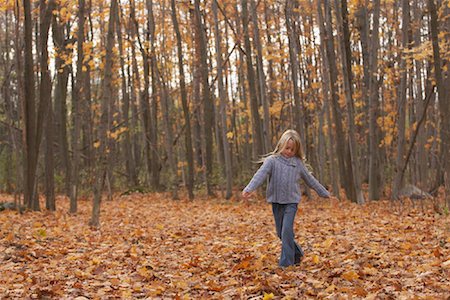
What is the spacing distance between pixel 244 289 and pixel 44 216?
9.41 meters

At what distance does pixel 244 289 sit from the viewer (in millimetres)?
5766

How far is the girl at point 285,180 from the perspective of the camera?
23.4 ft

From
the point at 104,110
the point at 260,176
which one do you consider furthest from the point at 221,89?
the point at 260,176

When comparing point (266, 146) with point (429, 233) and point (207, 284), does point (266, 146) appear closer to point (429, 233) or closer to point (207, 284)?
point (429, 233)

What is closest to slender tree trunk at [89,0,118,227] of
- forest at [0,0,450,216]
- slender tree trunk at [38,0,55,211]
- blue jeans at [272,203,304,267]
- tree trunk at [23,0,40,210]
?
forest at [0,0,450,216]

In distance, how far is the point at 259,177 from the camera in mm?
7090

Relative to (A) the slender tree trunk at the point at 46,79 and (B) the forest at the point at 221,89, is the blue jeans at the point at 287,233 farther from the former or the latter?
(A) the slender tree trunk at the point at 46,79

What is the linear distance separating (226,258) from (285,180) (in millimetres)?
1553

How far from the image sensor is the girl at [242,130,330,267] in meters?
7.12

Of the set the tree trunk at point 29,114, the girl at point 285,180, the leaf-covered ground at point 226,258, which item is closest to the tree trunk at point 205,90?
the tree trunk at point 29,114

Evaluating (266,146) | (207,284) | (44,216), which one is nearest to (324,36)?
(266,146)

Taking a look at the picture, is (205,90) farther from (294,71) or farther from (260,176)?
(260,176)

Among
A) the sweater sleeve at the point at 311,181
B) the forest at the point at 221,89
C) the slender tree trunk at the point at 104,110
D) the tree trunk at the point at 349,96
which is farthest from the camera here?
the tree trunk at the point at 349,96

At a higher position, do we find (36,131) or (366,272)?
(36,131)
